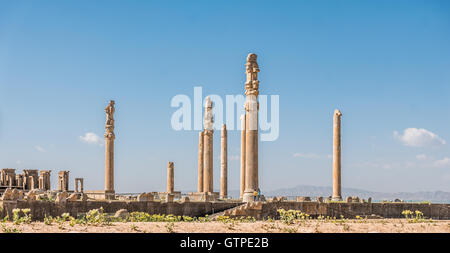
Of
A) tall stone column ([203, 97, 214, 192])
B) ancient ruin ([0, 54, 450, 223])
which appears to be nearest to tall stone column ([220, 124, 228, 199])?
ancient ruin ([0, 54, 450, 223])

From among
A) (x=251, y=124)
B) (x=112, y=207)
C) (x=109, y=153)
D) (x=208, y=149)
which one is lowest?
(x=112, y=207)

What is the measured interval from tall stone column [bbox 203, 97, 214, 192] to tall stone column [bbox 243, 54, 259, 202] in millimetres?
14401

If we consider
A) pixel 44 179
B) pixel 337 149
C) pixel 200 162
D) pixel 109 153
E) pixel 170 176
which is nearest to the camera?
pixel 109 153

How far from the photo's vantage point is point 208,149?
4741cm

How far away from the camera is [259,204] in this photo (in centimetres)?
3053

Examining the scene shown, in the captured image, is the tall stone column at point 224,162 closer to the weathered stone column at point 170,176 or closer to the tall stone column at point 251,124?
the weathered stone column at point 170,176

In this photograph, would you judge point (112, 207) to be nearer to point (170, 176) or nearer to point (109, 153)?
point (109, 153)

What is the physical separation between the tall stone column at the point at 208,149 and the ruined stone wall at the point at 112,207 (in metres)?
14.0

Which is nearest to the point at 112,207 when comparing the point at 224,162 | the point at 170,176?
the point at 170,176

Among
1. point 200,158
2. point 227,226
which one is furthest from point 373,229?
point 200,158

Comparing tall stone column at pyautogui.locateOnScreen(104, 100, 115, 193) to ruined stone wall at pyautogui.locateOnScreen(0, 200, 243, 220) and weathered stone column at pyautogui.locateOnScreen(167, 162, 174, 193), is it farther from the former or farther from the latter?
ruined stone wall at pyautogui.locateOnScreen(0, 200, 243, 220)

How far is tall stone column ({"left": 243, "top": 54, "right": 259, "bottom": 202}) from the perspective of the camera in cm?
3222

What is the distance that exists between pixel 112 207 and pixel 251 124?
351 inches

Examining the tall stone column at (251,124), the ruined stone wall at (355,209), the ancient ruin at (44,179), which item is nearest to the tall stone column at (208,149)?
the ruined stone wall at (355,209)
